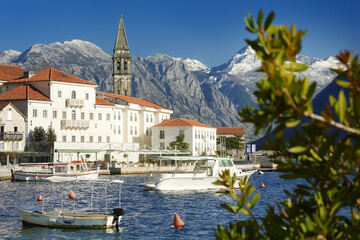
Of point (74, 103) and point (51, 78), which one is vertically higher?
point (51, 78)

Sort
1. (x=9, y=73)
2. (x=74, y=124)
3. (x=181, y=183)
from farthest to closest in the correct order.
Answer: (x=9, y=73) < (x=74, y=124) < (x=181, y=183)

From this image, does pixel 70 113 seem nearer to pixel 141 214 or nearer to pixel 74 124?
pixel 74 124

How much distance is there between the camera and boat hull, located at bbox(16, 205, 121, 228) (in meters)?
24.9

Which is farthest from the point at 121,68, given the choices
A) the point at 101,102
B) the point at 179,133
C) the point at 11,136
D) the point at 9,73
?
the point at 11,136

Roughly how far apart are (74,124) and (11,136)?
11.6 meters

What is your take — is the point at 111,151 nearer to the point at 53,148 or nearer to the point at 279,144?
the point at 53,148

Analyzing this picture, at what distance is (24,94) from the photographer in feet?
261

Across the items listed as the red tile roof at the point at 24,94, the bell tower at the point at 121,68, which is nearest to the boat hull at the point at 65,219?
the red tile roof at the point at 24,94

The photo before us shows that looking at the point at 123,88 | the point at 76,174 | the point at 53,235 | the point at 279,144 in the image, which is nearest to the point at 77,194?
the point at 76,174

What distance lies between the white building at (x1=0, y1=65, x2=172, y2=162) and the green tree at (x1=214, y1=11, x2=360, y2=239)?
7359 cm

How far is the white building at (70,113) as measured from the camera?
78.8 metres

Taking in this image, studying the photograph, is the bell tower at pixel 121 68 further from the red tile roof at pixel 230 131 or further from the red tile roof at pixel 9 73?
the red tile roof at pixel 230 131

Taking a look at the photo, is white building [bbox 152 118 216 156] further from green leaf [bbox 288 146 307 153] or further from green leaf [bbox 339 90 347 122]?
green leaf [bbox 339 90 347 122]

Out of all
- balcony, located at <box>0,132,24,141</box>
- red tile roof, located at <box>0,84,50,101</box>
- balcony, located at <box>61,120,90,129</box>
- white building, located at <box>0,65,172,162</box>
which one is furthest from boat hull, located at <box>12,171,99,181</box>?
balcony, located at <box>61,120,90,129</box>
